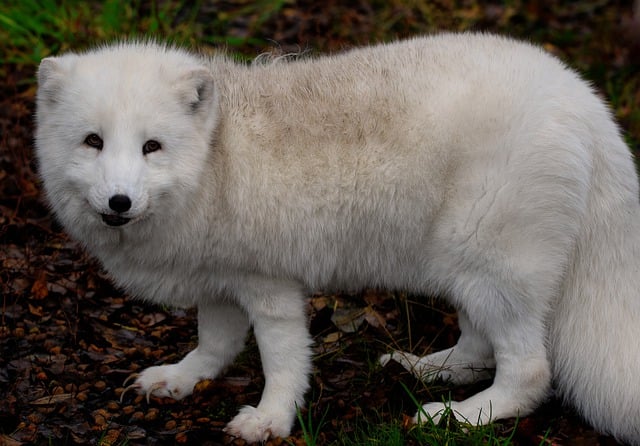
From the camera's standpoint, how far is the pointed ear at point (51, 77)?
13.3ft

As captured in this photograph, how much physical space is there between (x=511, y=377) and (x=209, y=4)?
224 inches

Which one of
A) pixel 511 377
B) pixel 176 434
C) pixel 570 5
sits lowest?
pixel 176 434

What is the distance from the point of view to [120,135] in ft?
12.6

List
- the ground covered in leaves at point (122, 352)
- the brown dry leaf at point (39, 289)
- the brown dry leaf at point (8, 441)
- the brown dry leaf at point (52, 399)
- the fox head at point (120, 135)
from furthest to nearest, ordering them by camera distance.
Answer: the brown dry leaf at point (39, 289), the brown dry leaf at point (52, 399), the ground covered in leaves at point (122, 352), the brown dry leaf at point (8, 441), the fox head at point (120, 135)

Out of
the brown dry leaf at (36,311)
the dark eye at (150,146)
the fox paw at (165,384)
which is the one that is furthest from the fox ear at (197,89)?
the brown dry leaf at (36,311)

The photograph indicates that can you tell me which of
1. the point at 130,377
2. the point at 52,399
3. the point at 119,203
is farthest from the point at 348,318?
the point at 119,203

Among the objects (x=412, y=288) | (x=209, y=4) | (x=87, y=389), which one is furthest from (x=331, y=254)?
(x=209, y=4)

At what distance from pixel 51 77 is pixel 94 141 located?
40cm

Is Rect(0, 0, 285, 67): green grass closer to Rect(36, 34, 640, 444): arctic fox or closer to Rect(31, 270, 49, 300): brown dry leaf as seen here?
Rect(31, 270, 49, 300): brown dry leaf

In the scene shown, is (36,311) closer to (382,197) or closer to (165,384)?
(165,384)

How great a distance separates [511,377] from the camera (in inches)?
170

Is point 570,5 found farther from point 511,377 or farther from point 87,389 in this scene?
point 87,389

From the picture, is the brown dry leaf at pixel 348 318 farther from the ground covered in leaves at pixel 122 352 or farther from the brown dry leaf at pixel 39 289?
the brown dry leaf at pixel 39 289

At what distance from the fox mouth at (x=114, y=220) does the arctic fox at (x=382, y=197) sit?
0.05 ft
